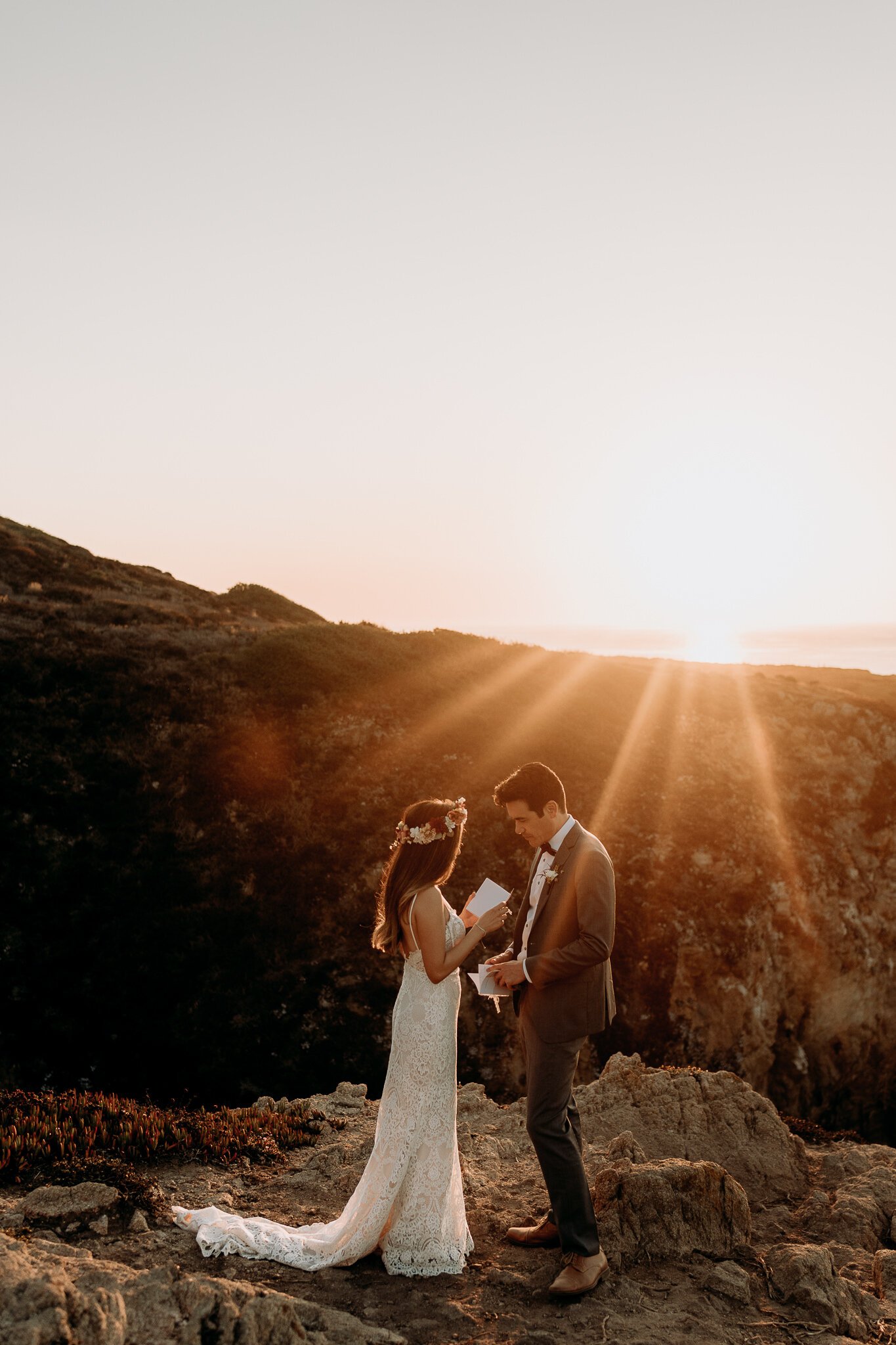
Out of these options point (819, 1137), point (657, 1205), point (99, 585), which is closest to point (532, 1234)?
point (657, 1205)

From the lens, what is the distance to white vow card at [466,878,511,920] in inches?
229

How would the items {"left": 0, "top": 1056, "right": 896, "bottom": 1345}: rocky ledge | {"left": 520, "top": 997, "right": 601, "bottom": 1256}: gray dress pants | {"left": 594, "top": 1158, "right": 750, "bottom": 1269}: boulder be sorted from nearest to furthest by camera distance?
1. {"left": 0, "top": 1056, "right": 896, "bottom": 1345}: rocky ledge
2. {"left": 520, "top": 997, "right": 601, "bottom": 1256}: gray dress pants
3. {"left": 594, "top": 1158, "right": 750, "bottom": 1269}: boulder

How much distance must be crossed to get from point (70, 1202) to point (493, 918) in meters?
3.92

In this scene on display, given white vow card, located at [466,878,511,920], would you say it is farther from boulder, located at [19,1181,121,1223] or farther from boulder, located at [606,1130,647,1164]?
boulder, located at [19,1181,121,1223]

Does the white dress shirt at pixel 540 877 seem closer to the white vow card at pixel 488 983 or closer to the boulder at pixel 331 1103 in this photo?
the white vow card at pixel 488 983

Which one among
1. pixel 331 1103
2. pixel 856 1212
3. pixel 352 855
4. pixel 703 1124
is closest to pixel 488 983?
pixel 856 1212

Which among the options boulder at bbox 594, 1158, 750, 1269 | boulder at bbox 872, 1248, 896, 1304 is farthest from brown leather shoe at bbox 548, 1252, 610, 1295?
boulder at bbox 872, 1248, 896, 1304

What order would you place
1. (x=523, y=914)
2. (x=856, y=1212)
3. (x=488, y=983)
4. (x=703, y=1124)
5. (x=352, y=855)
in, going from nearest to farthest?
(x=488, y=983) < (x=523, y=914) < (x=856, y=1212) < (x=703, y=1124) < (x=352, y=855)

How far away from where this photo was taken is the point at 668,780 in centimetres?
2142

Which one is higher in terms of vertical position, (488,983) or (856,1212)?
(488,983)

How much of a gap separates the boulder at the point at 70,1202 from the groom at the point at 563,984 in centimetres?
331

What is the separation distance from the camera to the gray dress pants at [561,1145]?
566 centimetres

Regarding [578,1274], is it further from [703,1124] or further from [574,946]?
[703,1124]

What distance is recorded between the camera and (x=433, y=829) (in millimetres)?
5742
